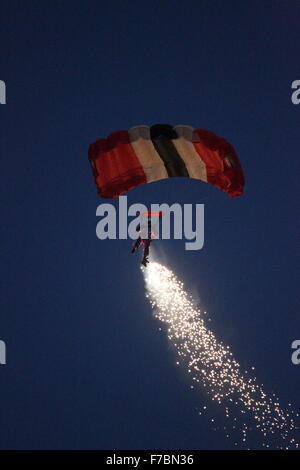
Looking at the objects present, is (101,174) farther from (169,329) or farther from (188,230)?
(169,329)

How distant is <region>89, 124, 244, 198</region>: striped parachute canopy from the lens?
30.2 ft

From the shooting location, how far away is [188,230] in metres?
12.2

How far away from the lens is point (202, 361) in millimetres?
12578

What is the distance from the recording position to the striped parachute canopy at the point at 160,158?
9219 mm

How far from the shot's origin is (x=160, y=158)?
9.45 meters
